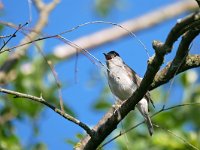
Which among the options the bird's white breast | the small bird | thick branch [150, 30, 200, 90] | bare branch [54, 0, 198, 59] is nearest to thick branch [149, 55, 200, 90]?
thick branch [150, 30, 200, 90]

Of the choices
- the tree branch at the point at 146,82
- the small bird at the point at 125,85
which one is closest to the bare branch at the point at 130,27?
the small bird at the point at 125,85

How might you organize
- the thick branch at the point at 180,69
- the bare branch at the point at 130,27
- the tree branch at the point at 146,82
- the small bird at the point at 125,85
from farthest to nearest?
the bare branch at the point at 130,27
the small bird at the point at 125,85
the thick branch at the point at 180,69
the tree branch at the point at 146,82

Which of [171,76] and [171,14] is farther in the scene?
[171,14]

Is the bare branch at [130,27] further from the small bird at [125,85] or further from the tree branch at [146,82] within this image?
the tree branch at [146,82]

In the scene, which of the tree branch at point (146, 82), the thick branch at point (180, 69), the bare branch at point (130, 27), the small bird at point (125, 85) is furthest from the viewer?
the bare branch at point (130, 27)

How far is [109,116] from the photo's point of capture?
11.0ft

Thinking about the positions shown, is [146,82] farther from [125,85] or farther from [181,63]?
[125,85]

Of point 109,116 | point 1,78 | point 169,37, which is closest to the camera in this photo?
point 169,37

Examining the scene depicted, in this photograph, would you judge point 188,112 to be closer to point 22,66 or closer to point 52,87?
point 52,87

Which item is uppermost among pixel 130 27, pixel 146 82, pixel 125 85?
pixel 130 27

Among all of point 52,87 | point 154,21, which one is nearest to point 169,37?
point 52,87

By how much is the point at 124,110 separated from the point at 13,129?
2.46 m

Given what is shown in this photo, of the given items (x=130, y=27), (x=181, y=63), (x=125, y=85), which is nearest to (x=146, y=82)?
(x=181, y=63)

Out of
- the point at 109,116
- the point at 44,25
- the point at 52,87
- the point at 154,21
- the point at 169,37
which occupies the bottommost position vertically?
the point at 169,37
